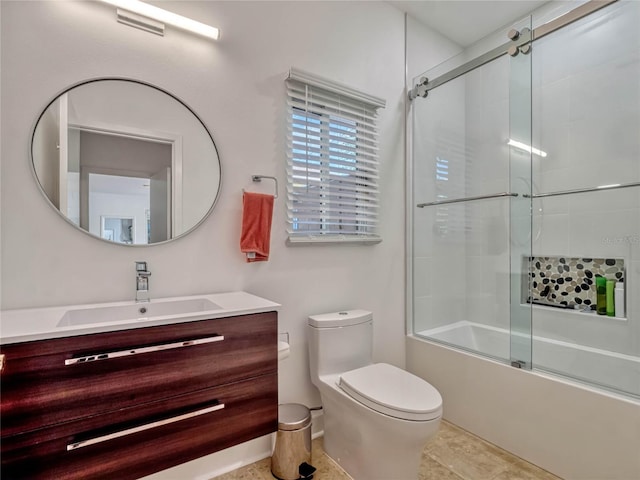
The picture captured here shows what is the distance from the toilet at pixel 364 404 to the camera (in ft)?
4.85

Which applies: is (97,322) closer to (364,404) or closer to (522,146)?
(364,404)

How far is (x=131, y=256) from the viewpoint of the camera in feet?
5.02

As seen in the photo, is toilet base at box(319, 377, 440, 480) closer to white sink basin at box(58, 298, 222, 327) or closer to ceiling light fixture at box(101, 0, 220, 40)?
white sink basin at box(58, 298, 222, 327)

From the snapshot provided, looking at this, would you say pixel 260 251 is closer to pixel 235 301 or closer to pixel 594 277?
pixel 235 301

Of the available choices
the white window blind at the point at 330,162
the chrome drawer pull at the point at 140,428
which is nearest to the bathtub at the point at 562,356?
the white window blind at the point at 330,162

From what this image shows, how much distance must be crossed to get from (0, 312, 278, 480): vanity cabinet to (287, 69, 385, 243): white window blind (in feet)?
2.61

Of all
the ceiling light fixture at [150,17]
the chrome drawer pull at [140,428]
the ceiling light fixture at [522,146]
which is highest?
the ceiling light fixture at [150,17]

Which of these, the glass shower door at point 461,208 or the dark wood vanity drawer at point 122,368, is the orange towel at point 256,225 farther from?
the glass shower door at point 461,208

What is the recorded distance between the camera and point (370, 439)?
1.61 m

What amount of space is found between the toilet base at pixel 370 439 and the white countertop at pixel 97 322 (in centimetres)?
69

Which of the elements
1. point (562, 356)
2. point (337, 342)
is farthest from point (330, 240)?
point (562, 356)

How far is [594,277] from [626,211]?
46 cm

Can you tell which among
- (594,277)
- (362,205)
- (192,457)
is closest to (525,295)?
(594,277)

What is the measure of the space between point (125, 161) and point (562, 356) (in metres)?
2.58
